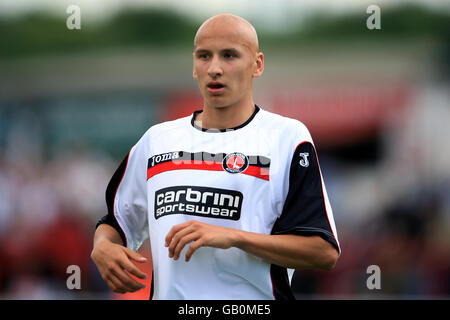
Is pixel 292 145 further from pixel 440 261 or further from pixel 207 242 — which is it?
pixel 440 261

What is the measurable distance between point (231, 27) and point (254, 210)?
35.5 inches

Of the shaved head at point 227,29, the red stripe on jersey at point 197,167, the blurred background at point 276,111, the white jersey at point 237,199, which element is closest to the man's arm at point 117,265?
the white jersey at point 237,199

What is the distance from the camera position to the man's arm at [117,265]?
3104mm

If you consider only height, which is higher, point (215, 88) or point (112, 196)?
point (215, 88)

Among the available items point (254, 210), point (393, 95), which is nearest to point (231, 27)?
point (254, 210)

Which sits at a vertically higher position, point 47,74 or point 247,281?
point 47,74

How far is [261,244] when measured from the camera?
3039 millimetres

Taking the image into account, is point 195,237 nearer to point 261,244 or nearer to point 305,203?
point 261,244

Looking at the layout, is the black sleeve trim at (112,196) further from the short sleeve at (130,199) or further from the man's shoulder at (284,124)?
the man's shoulder at (284,124)

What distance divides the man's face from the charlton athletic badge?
0.86 ft

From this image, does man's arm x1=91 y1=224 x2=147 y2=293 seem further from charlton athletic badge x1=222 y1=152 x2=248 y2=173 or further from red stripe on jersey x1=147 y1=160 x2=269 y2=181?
charlton athletic badge x1=222 y1=152 x2=248 y2=173

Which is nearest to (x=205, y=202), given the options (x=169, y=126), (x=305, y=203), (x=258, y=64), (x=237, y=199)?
(x=237, y=199)

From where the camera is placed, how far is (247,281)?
3.27m

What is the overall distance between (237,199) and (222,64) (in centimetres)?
66
